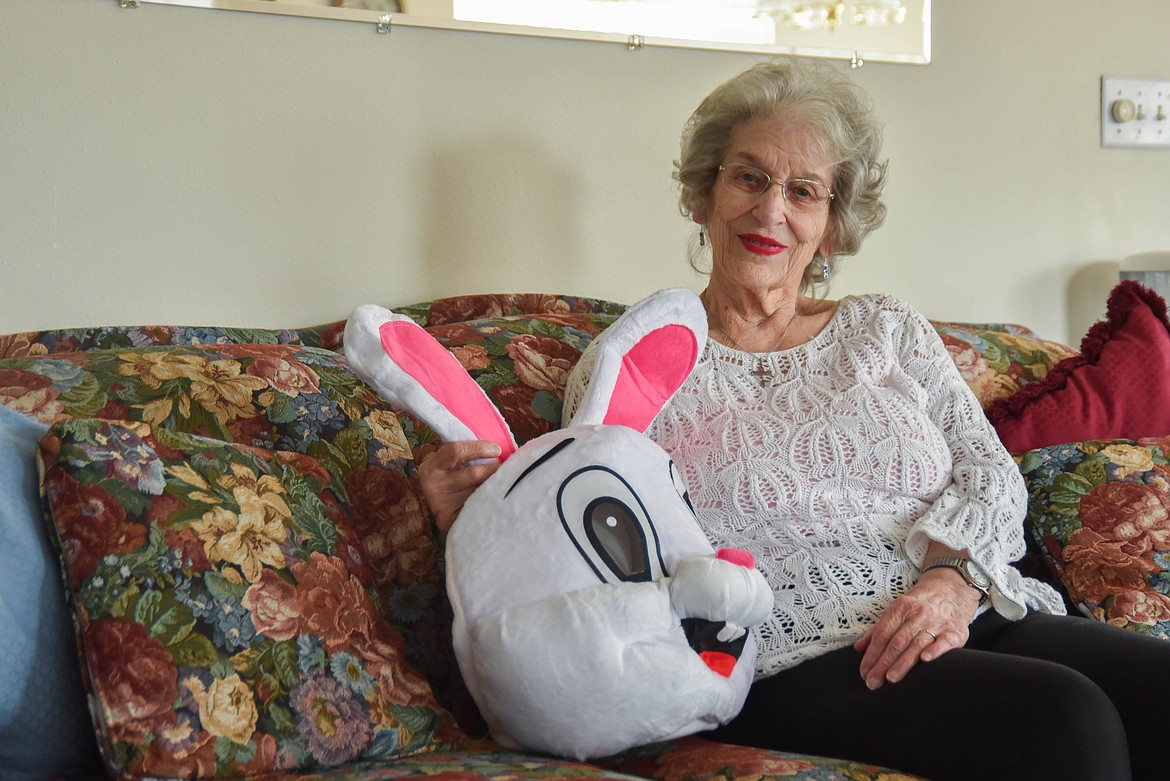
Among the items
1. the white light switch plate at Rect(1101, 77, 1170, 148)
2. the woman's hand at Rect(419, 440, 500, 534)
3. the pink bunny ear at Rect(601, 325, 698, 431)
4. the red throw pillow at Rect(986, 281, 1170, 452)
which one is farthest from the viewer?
the white light switch plate at Rect(1101, 77, 1170, 148)

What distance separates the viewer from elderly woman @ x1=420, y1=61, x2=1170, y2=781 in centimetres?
106

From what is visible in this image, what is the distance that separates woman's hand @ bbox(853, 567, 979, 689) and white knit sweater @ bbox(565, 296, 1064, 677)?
36 mm

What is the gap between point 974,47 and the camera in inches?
82.9

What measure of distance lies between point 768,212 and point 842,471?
38cm

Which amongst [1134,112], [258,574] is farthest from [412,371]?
[1134,112]

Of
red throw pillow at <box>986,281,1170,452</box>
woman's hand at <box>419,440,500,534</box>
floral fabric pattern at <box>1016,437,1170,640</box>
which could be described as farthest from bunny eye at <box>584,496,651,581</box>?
red throw pillow at <box>986,281,1170,452</box>

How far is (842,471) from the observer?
1342 millimetres

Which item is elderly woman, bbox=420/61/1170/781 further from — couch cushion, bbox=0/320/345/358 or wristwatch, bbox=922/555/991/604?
couch cushion, bbox=0/320/345/358

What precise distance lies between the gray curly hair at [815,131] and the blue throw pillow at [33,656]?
1027 millimetres

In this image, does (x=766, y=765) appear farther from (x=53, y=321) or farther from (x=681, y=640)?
(x=53, y=321)

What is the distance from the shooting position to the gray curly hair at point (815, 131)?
4.98 ft

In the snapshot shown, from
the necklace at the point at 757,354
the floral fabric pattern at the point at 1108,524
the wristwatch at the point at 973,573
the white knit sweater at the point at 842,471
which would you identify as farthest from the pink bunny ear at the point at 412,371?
the floral fabric pattern at the point at 1108,524

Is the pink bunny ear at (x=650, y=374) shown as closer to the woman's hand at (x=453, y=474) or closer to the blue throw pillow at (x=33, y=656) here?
the woman's hand at (x=453, y=474)

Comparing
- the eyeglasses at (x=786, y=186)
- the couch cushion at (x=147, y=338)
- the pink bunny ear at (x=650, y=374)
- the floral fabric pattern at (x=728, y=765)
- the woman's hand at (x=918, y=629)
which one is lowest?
the floral fabric pattern at (x=728, y=765)
